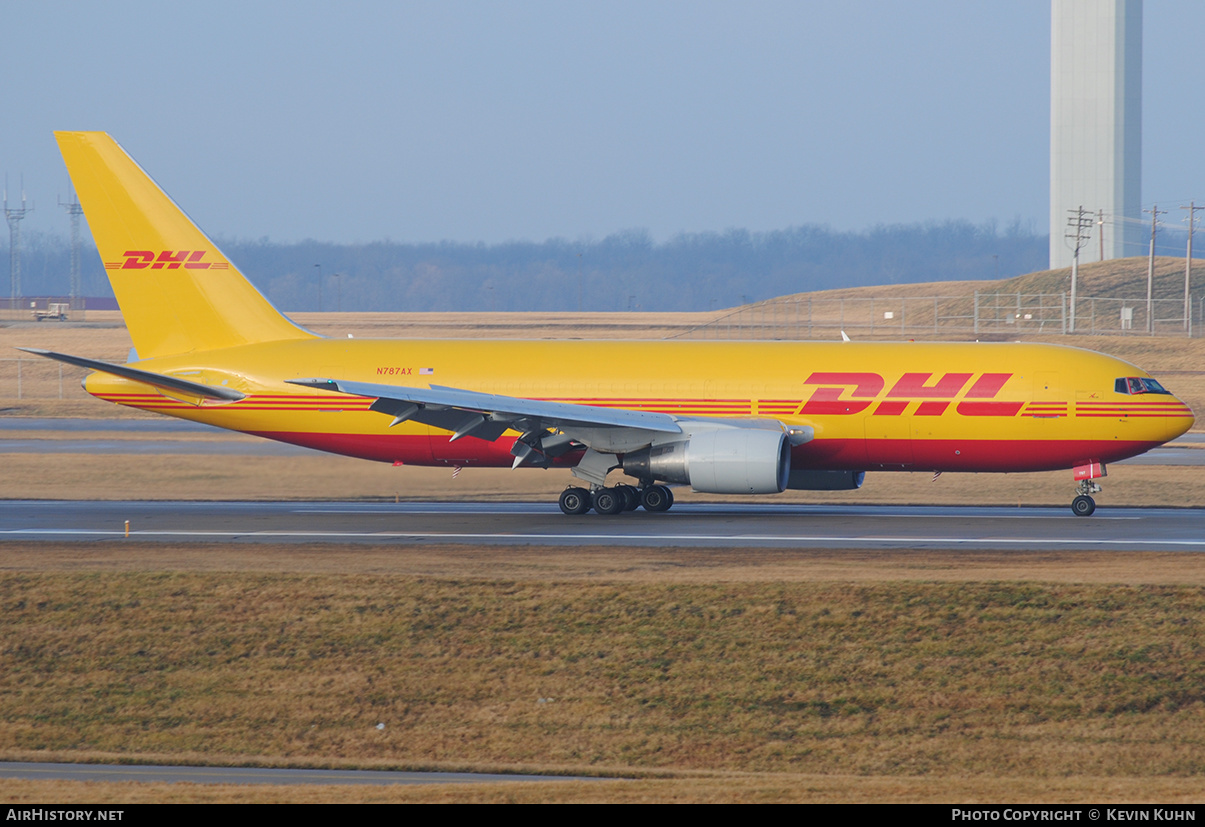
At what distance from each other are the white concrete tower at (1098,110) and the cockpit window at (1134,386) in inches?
5648

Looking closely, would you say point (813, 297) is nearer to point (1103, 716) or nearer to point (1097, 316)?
point (1097, 316)

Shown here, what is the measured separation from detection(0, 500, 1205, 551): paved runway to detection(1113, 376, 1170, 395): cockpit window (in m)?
3.07

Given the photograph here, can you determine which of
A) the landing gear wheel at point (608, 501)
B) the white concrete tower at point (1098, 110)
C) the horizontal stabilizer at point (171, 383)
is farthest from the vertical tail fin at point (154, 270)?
the white concrete tower at point (1098, 110)

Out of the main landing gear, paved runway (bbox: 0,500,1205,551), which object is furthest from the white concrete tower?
the main landing gear

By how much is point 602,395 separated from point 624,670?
1327cm

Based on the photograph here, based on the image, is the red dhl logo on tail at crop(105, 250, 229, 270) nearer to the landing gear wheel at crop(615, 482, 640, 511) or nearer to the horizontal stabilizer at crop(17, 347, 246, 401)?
the horizontal stabilizer at crop(17, 347, 246, 401)

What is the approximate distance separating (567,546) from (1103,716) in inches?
453

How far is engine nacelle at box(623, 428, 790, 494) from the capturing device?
2994 centimetres

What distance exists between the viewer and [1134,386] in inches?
1270

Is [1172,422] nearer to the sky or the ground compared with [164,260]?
nearer to the ground

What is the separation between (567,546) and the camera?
27.3 m

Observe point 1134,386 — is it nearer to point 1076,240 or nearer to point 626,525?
point 626,525

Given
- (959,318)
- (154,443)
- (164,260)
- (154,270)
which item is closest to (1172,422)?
(164,260)

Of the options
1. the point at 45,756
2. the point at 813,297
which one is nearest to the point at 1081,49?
the point at 813,297
